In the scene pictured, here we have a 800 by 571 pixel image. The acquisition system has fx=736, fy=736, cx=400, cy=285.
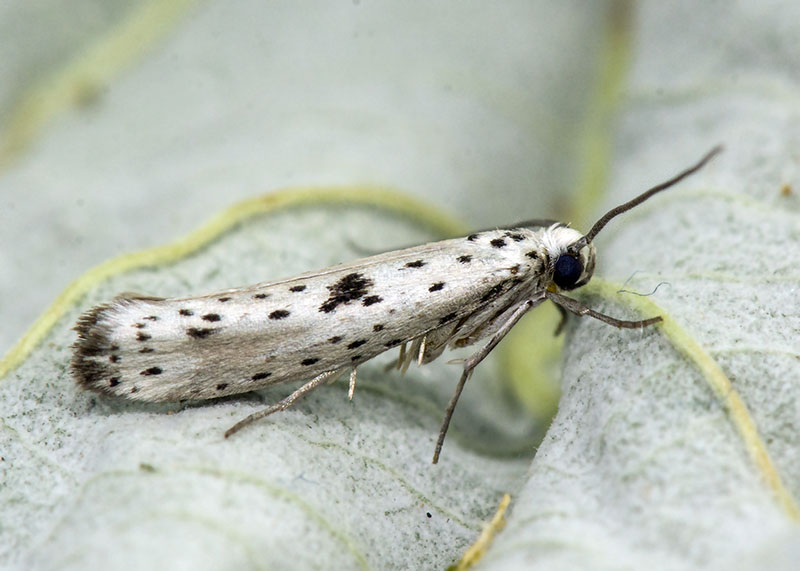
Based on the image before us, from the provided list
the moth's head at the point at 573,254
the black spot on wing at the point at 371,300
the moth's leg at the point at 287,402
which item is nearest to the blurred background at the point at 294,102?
the moth's head at the point at 573,254

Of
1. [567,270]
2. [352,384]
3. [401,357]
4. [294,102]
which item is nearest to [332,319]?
[352,384]

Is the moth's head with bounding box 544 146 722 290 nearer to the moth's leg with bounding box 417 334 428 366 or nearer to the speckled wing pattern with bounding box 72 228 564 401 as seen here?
the speckled wing pattern with bounding box 72 228 564 401

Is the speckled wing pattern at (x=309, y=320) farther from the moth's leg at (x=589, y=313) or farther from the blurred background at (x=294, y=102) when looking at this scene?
the blurred background at (x=294, y=102)

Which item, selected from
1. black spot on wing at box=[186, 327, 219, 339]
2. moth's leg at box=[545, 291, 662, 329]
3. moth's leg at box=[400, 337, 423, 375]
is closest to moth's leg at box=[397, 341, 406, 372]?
moth's leg at box=[400, 337, 423, 375]

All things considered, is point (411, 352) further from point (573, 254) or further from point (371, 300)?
point (573, 254)

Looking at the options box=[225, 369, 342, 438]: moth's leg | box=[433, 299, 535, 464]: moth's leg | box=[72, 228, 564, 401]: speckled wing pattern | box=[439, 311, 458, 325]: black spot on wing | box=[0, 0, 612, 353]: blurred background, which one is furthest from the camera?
box=[0, 0, 612, 353]: blurred background
